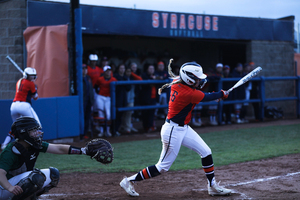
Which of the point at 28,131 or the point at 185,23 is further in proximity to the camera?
the point at 185,23

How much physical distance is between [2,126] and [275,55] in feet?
35.5

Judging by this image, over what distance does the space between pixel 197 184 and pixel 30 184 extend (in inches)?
96.3

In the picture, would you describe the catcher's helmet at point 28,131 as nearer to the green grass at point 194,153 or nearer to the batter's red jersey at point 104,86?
the green grass at point 194,153

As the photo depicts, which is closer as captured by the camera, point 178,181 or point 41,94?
point 178,181

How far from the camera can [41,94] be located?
9938mm

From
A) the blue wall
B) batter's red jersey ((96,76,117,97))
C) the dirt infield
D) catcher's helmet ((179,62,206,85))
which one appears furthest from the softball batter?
catcher's helmet ((179,62,206,85))

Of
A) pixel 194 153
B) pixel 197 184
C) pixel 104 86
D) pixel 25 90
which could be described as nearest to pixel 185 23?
pixel 104 86

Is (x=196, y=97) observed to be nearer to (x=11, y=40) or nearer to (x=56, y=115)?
(x=56, y=115)

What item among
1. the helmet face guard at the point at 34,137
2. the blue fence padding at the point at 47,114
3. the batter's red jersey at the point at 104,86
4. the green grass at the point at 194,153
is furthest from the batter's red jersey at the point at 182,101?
the batter's red jersey at the point at 104,86

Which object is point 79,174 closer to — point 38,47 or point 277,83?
point 38,47

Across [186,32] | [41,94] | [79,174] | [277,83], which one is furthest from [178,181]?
[277,83]

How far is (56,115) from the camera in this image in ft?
30.3

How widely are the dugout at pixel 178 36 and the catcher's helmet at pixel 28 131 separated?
22.7 feet

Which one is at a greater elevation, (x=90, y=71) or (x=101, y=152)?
(x=90, y=71)
